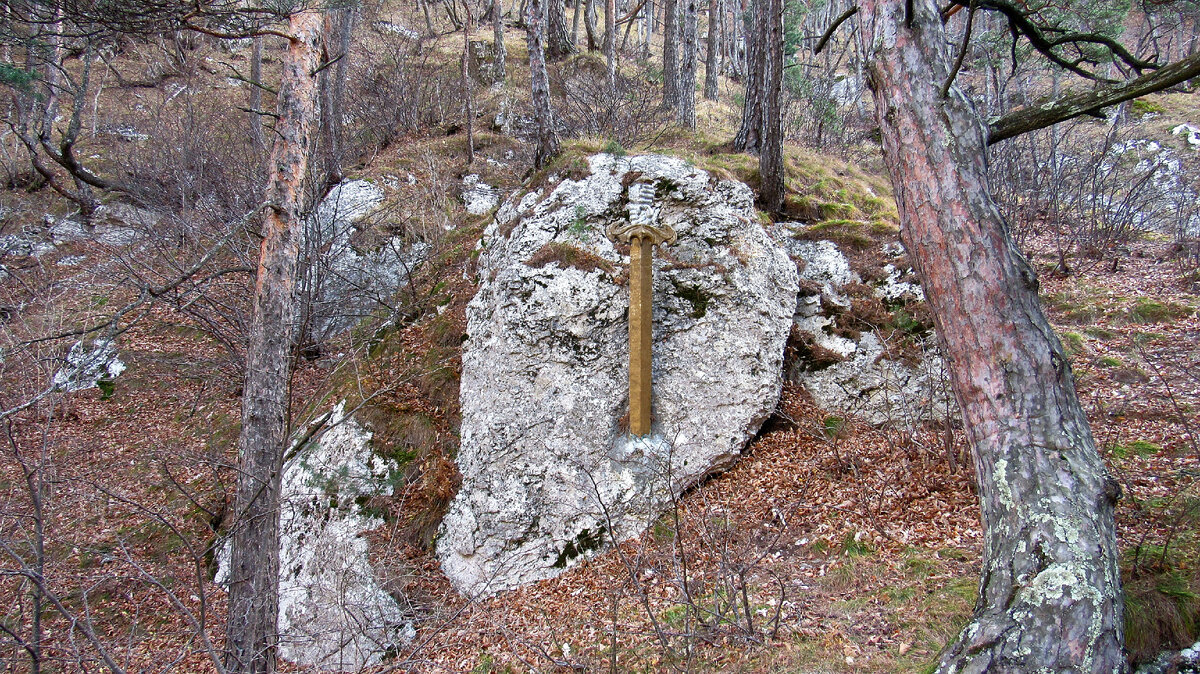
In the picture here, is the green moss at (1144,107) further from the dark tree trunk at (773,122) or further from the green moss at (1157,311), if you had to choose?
the dark tree trunk at (773,122)

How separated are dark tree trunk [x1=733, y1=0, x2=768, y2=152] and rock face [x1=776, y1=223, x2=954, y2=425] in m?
2.54

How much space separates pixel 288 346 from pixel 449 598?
2.77 meters

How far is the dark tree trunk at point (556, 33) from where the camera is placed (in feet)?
61.0

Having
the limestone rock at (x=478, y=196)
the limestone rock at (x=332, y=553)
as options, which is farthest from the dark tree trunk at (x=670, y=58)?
the limestone rock at (x=332, y=553)

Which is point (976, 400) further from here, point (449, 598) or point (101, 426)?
point (101, 426)

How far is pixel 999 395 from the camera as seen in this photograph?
9.00 ft

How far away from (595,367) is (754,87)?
5301 mm

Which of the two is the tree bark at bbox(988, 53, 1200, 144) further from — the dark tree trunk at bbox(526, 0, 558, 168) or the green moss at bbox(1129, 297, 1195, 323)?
the dark tree trunk at bbox(526, 0, 558, 168)

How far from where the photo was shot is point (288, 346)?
181 inches

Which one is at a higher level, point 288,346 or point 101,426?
point 288,346

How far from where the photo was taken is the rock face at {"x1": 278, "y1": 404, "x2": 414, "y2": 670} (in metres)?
5.38

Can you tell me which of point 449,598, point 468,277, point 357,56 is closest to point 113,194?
point 357,56

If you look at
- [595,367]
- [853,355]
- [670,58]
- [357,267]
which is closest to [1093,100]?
[853,355]

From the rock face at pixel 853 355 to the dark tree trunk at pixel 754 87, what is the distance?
8.33ft
